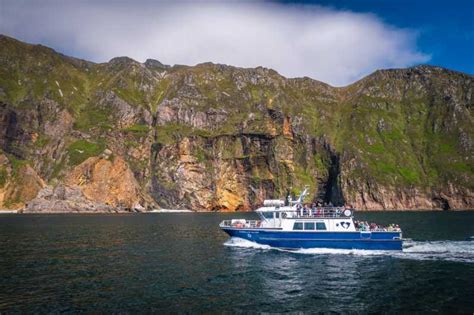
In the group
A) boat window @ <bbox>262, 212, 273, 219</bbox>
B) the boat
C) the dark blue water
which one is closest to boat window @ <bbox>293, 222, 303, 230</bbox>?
the boat

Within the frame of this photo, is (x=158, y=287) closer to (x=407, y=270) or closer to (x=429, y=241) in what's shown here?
(x=407, y=270)

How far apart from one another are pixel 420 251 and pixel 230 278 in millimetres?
31749

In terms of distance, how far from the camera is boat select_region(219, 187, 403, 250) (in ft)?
198

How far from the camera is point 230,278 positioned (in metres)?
44.4

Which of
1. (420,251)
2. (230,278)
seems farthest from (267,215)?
(230,278)

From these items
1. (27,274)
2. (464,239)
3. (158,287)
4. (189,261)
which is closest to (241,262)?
(189,261)

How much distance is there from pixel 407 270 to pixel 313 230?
1594 centimetres

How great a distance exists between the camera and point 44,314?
104 ft

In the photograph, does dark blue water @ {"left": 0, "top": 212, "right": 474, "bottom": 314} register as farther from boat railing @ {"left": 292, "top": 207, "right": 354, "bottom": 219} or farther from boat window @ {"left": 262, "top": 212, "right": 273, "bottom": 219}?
boat railing @ {"left": 292, "top": 207, "right": 354, "bottom": 219}

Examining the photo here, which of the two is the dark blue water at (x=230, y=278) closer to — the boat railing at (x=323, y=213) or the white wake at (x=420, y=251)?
the white wake at (x=420, y=251)

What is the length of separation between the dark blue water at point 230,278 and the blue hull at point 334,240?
4.07ft

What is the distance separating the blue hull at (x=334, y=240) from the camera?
6006cm

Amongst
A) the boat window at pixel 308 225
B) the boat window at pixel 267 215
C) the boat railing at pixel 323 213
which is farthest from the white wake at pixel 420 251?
the boat railing at pixel 323 213

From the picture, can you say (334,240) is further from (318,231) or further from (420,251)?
(420,251)
